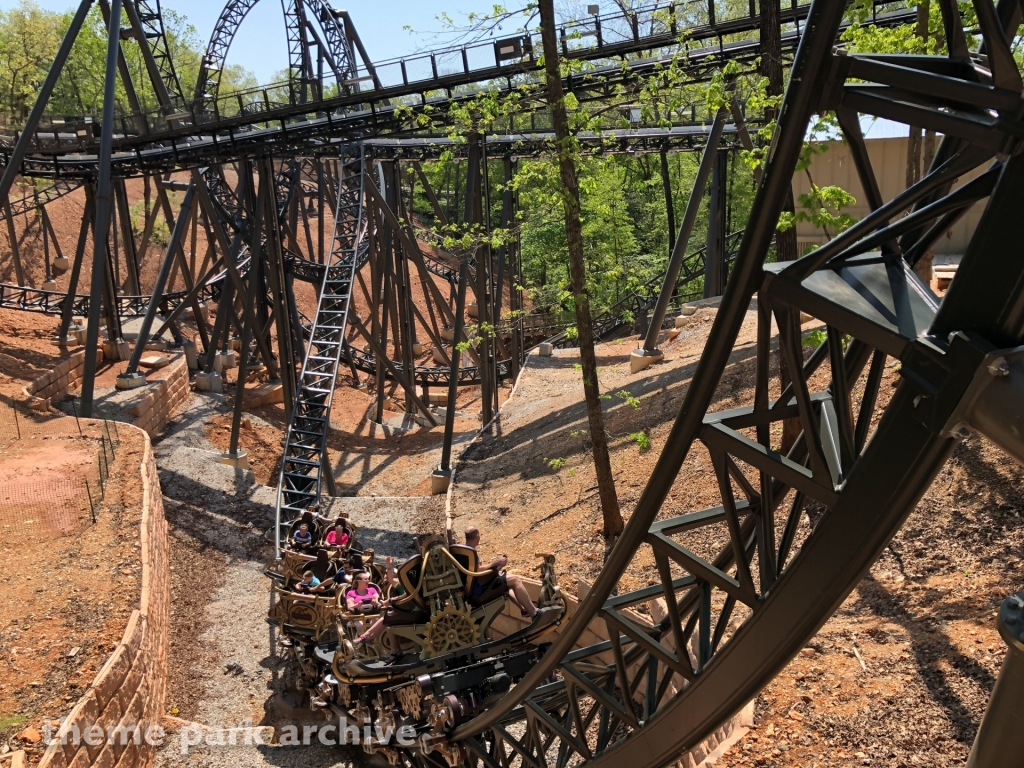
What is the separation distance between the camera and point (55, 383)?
1705 centimetres

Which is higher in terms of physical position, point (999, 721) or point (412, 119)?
point (412, 119)

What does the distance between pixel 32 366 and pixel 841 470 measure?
18.7 metres

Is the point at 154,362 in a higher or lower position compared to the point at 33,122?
lower

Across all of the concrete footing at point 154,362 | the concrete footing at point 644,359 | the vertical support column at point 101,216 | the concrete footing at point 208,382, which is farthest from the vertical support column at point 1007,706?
the concrete footing at point 208,382

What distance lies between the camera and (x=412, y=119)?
15852 mm

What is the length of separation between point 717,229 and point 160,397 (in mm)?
12386

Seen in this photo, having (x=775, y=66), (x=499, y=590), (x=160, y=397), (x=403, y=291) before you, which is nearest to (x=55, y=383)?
(x=160, y=397)

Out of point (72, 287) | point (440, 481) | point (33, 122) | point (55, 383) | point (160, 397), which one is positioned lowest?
point (440, 481)

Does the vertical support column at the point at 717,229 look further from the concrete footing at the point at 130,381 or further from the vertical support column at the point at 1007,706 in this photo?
the vertical support column at the point at 1007,706

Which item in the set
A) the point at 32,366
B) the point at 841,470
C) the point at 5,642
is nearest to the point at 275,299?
the point at 32,366

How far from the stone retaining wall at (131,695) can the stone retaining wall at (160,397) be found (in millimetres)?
6601

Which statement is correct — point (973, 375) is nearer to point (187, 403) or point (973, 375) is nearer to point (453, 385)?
point (453, 385)

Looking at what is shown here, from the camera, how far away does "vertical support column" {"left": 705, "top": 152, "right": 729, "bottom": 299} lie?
1808 centimetres

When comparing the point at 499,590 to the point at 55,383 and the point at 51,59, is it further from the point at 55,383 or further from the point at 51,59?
the point at 51,59
